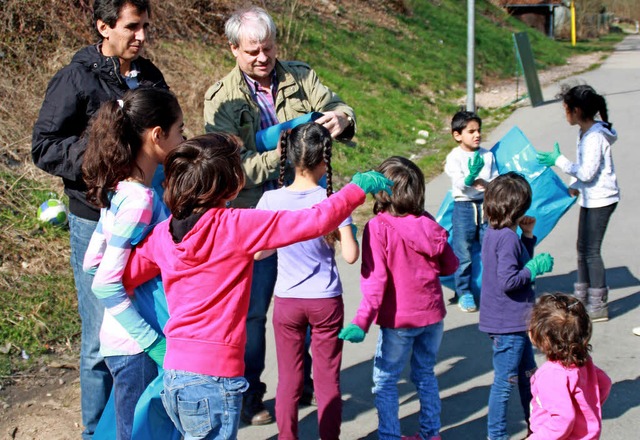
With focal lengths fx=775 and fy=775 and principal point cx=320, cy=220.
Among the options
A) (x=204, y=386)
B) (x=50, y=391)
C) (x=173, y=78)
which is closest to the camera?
(x=204, y=386)

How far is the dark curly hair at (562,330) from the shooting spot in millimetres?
2869

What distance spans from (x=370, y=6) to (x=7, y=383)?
15695 mm

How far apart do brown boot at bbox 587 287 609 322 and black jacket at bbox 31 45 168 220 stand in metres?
3.49

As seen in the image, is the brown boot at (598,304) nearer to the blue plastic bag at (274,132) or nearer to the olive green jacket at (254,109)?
the olive green jacket at (254,109)

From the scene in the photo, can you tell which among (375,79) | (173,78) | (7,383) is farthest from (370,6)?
(7,383)

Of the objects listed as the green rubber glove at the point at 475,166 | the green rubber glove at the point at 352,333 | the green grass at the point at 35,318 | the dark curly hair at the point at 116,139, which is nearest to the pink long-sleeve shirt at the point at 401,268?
the green rubber glove at the point at 352,333

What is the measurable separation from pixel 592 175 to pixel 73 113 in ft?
11.1

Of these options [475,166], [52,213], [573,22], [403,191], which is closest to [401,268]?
[403,191]

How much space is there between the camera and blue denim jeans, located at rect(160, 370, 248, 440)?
270 centimetres

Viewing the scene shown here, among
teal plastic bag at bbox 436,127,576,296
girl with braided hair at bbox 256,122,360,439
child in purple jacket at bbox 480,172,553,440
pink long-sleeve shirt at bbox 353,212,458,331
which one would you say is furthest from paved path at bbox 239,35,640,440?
pink long-sleeve shirt at bbox 353,212,458,331

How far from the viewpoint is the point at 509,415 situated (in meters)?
4.11

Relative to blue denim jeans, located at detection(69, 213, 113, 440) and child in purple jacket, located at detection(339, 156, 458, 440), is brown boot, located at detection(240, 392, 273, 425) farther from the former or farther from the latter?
blue denim jeans, located at detection(69, 213, 113, 440)

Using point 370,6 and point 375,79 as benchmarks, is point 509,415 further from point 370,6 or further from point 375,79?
point 370,6

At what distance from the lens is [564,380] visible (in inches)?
112
